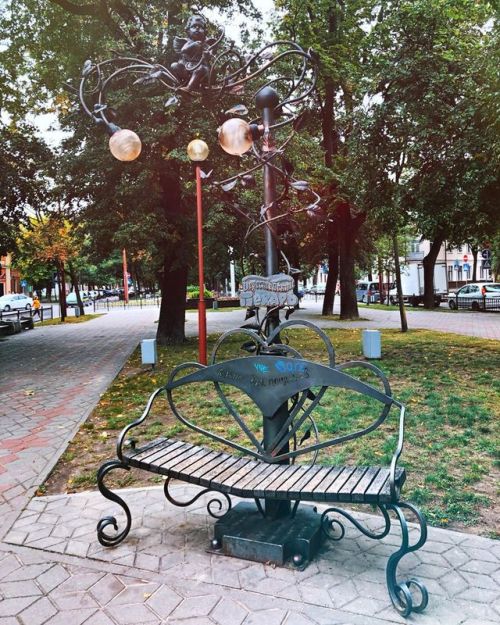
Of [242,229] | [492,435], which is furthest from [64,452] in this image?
[242,229]

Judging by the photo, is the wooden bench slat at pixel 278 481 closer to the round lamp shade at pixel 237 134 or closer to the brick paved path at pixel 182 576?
the brick paved path at pixel 182 576

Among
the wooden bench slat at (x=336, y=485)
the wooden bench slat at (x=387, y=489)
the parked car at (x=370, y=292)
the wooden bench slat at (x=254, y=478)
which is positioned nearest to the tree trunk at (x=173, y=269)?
the wooden bench slat at (x=254, y=478)

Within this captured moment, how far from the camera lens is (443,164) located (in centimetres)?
955

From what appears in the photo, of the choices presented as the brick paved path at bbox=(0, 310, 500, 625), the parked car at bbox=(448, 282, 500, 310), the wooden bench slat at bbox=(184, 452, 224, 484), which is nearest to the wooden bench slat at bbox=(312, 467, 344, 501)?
the brick paved path at bbox=(0, 310, 500, 625)

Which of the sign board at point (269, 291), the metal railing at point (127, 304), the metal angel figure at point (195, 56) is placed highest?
the metal angel figure at point (195, 56)

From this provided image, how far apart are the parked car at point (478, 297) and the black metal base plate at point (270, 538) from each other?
89.7 ft

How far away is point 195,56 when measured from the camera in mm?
4637

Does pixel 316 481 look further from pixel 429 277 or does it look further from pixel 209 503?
pixel 429 277

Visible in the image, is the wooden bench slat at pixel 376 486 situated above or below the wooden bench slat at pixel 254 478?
above

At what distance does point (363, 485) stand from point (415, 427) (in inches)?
125

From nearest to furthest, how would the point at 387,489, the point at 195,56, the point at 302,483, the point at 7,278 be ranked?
the point at 387,489 < the point at 302,483 < the point at 195,56 < the point at 7,278

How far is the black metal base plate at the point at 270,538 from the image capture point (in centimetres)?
326

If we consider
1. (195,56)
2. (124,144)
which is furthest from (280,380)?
(195,56)

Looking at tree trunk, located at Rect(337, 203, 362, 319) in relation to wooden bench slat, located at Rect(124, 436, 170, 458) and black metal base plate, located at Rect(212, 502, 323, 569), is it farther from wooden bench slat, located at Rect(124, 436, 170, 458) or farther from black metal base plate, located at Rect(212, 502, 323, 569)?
black metal base plate, located at Rect(212, 502, 323, 569)
